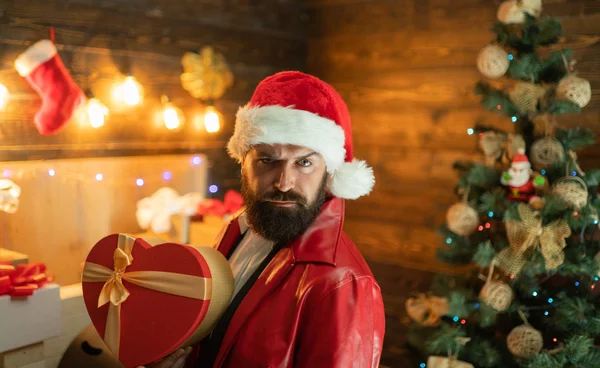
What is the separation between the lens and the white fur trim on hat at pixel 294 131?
153cm

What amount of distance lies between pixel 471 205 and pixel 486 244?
19cm

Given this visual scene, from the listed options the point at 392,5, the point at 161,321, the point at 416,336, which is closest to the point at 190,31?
the point at 392,5

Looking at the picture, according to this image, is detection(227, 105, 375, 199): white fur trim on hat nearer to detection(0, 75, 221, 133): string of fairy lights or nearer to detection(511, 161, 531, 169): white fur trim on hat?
detection(511, 161, 531, 169): white fur trim on hat

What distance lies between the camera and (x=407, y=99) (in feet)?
11.3

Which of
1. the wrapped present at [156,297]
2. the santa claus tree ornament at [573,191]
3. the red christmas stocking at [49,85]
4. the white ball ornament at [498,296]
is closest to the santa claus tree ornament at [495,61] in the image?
the santa claus tree ornament at [573,191]

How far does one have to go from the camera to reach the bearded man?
4.47 ft

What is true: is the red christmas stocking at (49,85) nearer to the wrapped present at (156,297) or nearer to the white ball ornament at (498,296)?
the wrapped present at (156,297)

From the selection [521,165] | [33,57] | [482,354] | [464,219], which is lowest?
[482,354]

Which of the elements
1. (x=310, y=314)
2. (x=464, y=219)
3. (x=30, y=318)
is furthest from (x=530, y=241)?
(x=30, y=318)

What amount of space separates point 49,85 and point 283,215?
1485mm

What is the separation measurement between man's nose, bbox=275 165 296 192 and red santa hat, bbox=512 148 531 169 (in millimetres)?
1252

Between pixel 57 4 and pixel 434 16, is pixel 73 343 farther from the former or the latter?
pixel 434 16

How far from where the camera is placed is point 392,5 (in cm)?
350

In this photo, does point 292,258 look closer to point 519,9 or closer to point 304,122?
point 304,122
